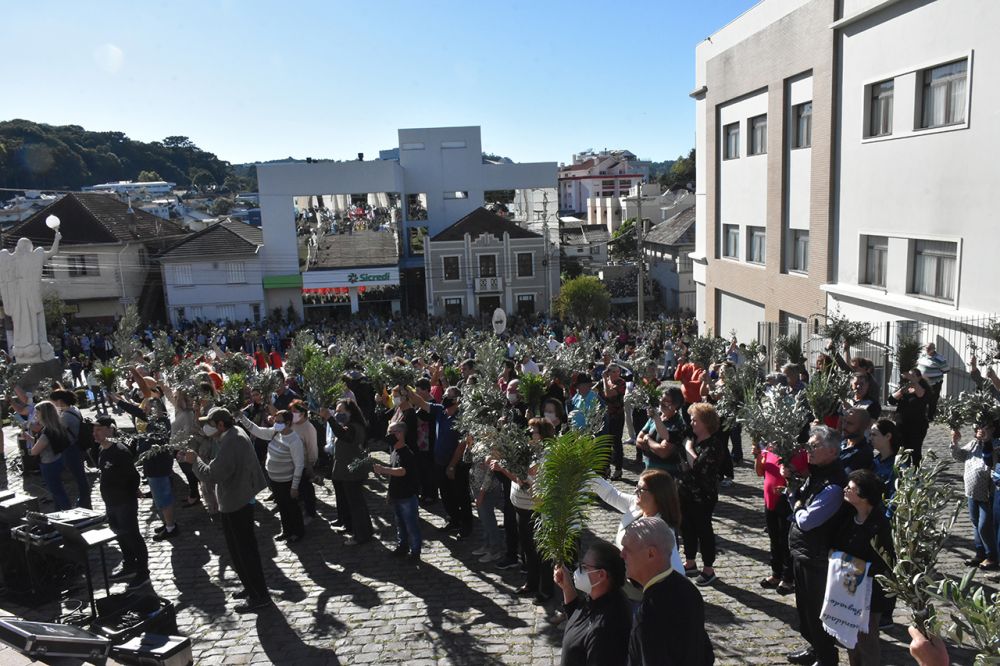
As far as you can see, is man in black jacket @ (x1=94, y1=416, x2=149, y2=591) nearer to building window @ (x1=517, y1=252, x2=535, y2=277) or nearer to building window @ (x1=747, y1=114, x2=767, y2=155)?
building window @ (x1=747, y1=114, x2=767, y2=155)

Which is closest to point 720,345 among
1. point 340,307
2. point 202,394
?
point 202,394

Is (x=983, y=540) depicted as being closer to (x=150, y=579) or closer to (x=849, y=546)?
(x=849, y=546)

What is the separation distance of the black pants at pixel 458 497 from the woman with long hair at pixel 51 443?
185 inches

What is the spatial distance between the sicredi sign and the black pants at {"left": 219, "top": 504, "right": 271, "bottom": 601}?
38954mm

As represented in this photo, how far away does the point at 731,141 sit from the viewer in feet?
81.6

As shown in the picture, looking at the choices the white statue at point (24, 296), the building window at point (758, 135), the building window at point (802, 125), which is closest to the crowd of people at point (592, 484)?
the white statue at point (24, 296)

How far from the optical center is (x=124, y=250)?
43.5 metres

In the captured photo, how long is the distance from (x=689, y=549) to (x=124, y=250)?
147 ft

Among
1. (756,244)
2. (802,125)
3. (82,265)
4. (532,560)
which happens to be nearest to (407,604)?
(532,560)

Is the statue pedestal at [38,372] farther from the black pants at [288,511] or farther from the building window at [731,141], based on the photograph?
the building window at [731,141]

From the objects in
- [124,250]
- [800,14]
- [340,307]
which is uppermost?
[800,14]

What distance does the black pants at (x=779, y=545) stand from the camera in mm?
6098

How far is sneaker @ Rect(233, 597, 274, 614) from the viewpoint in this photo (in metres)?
6.67

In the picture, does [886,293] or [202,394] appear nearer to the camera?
[202,394]
